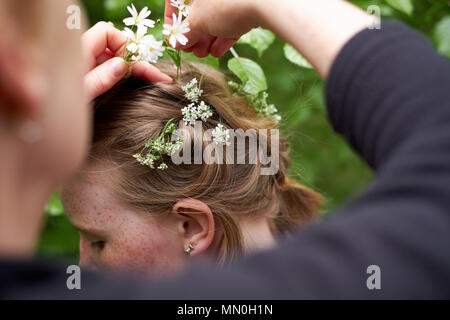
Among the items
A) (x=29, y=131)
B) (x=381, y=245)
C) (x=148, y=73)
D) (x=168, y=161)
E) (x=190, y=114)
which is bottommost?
(x=381, y=245)

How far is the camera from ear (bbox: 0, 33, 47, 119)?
52 centimetres

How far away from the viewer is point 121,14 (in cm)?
212

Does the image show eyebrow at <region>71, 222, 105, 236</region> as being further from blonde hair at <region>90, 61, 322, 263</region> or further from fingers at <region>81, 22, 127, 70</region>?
fingers at <region>81, 22, 127, 70</region>

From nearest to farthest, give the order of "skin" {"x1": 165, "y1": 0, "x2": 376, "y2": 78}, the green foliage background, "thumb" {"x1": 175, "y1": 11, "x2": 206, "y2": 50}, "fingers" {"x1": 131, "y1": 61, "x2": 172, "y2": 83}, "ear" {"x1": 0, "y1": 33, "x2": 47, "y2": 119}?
1. "ear" {"x1": 0, "y1": 33, "x2": 47, "y2": 119}
2. "skin" {"x1": 165, "y1": 0, "x2": 376, "y2": 78}
3. "thumb" {"x1": 175, "y1": 11, "x2": 206, "y2": 50}
4. "fingers" {"x1": 131, "y1": 61, "x2": 172, "y2": 83}
5. the green foliage background

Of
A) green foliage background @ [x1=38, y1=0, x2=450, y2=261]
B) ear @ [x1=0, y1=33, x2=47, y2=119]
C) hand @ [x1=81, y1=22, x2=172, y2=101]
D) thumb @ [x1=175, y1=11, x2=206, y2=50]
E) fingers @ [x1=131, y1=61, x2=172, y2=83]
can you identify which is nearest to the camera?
ear @ [x1=0, y1=33, x2=47, y2=119]

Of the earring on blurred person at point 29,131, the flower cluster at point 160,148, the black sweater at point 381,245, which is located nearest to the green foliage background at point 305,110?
the flower cluster at point 160,148

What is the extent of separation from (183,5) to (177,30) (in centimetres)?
7

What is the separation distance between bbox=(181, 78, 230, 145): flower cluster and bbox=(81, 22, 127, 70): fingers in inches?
8.6

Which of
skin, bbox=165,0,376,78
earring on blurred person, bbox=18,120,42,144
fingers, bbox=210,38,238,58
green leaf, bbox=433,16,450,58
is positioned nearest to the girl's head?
fingers, bbox=210,38,238,58

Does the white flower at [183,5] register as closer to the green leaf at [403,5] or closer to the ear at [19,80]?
the green leaf at [403,5]

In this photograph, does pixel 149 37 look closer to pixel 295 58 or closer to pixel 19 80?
pixel 295 58

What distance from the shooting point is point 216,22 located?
1.19 m

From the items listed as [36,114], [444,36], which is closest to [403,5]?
[444,36]
